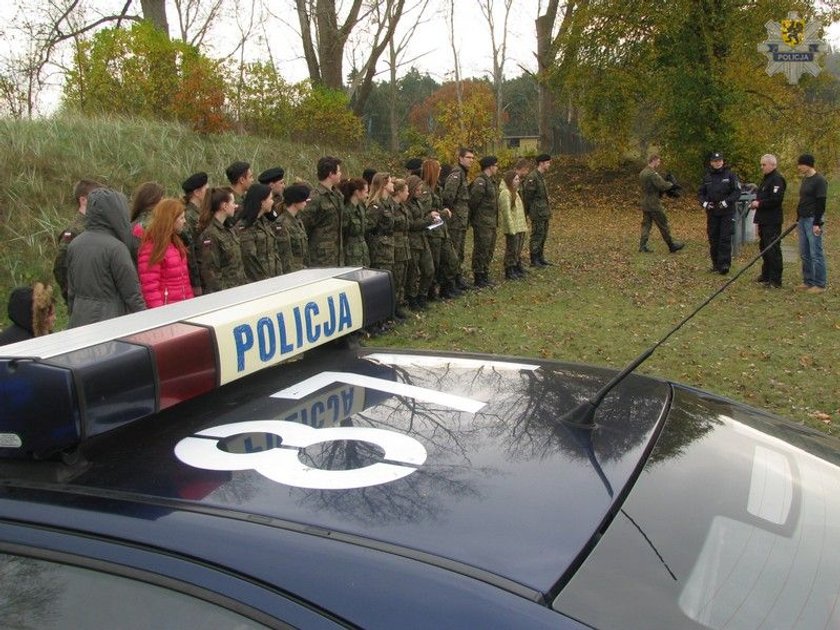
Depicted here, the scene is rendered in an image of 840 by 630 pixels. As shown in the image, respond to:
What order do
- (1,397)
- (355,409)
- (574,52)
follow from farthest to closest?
1. (574,52)
2. (355,409)
3. (1,397)

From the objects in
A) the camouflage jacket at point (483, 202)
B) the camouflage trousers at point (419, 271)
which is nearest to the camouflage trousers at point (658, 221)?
the camouflage jacket at point (483, 202)

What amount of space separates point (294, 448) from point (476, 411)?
17.9 inches

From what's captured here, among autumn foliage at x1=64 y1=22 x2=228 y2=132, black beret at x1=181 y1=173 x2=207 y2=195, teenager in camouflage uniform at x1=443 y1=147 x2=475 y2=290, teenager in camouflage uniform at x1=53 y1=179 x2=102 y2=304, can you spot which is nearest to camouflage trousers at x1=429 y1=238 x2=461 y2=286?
teenager in camouflage uniform at x1=443 y1=147 x2=475 y2=290

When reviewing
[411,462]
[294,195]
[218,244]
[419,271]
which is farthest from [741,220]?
[411,462]

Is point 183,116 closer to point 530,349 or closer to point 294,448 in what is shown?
point 530,349

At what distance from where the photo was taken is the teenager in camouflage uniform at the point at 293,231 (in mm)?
8133

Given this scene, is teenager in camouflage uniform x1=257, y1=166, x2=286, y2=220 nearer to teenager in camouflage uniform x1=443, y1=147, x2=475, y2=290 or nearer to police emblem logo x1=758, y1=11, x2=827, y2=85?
teenager in camouflage uniform x1=443, y1=147, x2=475, y2=290

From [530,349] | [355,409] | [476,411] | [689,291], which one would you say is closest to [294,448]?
[355,409]

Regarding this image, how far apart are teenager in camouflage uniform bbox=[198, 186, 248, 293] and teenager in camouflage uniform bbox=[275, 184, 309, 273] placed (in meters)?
0.86

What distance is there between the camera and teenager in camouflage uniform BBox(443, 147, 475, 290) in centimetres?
1151

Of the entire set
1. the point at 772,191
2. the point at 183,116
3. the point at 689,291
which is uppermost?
the point at 183,116

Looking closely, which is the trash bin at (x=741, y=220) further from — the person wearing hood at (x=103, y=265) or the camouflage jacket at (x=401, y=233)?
the person wearing hood at (x=103, y=265)

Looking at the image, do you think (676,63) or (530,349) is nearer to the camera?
(530,349)

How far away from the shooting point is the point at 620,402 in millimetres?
2107
